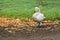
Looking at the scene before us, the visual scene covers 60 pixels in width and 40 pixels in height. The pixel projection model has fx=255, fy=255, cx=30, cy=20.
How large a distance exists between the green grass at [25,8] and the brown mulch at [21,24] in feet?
1.73

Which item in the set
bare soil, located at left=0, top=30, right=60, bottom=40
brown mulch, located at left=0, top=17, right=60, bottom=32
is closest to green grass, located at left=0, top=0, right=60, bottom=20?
brown mulch, located at left=0, top=17, right=60, bottom=32

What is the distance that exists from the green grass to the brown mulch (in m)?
0.53

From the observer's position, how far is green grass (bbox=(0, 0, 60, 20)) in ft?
32.3

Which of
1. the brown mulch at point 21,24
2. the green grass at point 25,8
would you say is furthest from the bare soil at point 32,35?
the green grass at point 25,8

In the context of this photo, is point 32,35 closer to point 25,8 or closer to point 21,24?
point 21,24

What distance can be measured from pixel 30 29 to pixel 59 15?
2465mm

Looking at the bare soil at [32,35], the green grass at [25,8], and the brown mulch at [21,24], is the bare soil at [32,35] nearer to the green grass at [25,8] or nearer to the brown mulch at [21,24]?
the brown mulch at [21,24]

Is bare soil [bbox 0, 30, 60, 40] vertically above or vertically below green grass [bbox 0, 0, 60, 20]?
above

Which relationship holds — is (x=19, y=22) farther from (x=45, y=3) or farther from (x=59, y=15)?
(x=45, y=3)

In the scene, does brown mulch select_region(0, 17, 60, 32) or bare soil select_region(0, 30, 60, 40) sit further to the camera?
brown mulch select_region(0, 17, 60, 32)

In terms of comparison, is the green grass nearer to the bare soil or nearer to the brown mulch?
the brown mulch

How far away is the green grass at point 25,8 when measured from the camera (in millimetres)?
9855

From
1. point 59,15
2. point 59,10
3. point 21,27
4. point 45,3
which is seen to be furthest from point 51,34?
point 45,3

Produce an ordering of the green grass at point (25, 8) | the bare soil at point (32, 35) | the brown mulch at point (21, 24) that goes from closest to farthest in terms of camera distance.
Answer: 1. the bare soil at point (32, 35)
2. the brown mulch at point (21, 24)
3. the green grass at point (25, 8)
